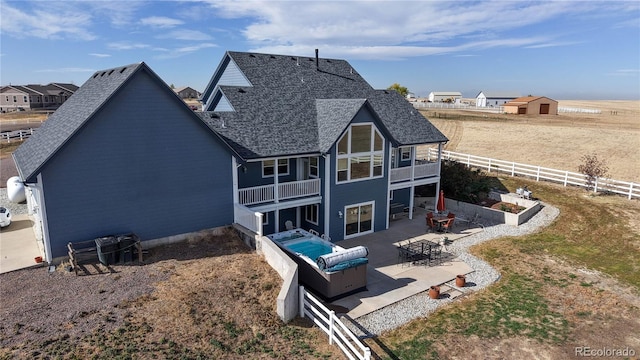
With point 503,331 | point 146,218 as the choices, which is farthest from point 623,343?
point 146,218

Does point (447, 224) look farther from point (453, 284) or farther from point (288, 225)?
point (288, 225)

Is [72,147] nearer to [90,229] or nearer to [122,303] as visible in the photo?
[90,229]

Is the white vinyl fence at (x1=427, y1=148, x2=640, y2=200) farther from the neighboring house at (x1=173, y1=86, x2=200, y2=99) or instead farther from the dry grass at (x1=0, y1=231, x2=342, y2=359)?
the neighboring house at (x1=173, y1=86, x2=200, y2=99)

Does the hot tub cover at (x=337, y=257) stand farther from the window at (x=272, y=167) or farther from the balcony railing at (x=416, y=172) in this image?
the balcony railing at (x=416, y=172)

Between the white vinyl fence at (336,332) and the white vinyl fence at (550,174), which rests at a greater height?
the white vinyl fence at (550,174)

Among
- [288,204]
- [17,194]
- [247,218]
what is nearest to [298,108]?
[288,204]

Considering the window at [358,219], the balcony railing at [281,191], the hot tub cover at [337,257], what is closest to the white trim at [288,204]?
the balcony railing at [281,191]

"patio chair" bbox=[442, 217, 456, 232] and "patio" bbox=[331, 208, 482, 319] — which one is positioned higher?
"patio chair" bbox=[442, 217, 456, 232]

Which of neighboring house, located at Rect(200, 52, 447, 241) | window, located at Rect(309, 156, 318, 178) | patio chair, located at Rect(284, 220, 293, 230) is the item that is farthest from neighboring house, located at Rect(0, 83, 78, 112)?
window, located at Rect(309, 156, 318, 178)
